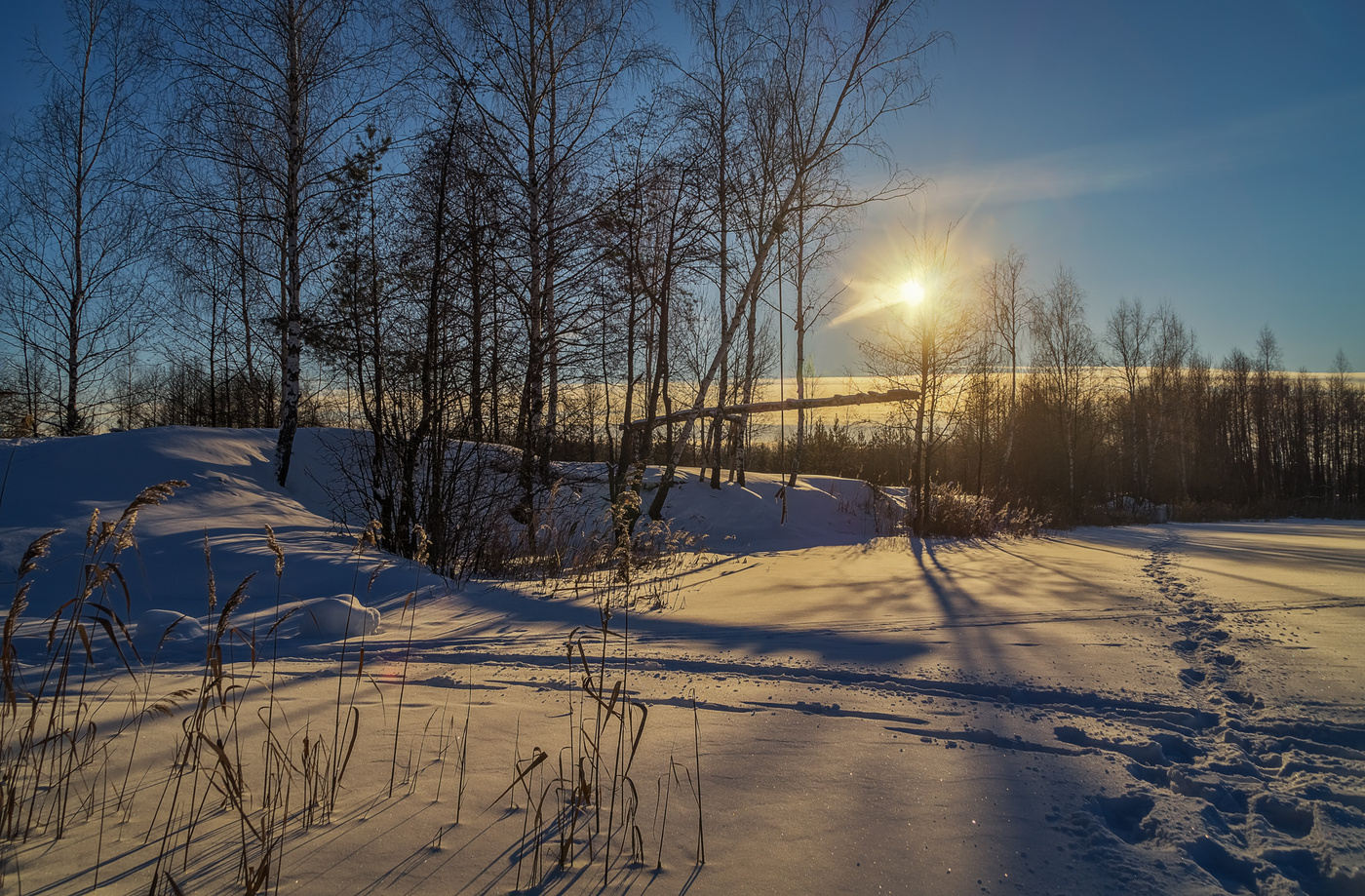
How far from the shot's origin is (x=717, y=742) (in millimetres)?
2354

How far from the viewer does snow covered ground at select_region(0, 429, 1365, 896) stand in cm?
155

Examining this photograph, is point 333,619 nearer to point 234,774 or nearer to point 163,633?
point 163,633

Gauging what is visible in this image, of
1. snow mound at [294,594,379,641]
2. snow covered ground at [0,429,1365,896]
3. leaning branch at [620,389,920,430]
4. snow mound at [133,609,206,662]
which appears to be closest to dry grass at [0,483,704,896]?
snow covered ground at [0,429,1365,896]

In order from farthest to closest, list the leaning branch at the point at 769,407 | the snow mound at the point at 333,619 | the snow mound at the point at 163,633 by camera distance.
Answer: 1. the leaning branch at the point at 769,407
2. the snow mound at the point at 333,619
3. the snow mound at the point at 163,633

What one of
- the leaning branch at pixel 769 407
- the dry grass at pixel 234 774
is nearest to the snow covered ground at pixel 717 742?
the dry grass at pixel 234 774

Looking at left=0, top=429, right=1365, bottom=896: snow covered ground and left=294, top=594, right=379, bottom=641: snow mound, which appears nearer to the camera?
left=0, top=429, right=1365, bottom=896: snow covered ground

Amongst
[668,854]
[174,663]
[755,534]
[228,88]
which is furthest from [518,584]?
[228,88]

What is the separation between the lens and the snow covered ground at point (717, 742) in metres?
1.55

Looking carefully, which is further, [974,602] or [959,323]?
[959,323]

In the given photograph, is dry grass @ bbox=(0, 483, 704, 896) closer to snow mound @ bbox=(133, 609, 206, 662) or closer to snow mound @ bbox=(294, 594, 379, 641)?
snow mound @ bbox=(133, 609, 206, 662)

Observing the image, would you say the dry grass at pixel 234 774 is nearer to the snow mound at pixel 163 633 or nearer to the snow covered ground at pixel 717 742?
the snow covered ground at pixel 717 742

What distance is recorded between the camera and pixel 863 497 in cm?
1736

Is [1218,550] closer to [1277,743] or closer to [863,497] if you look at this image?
[863,497]

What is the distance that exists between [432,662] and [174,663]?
127 centimetres
